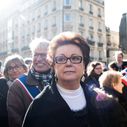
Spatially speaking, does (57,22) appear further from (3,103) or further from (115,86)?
(3,103)

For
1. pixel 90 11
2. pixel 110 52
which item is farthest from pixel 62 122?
pixel 110 52

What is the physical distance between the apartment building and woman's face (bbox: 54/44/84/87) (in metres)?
41.6

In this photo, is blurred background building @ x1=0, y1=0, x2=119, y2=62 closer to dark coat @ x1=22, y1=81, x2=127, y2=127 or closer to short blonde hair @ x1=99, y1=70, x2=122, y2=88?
short blonde hair @ x1=99, y1=70, x2=122, y2=88

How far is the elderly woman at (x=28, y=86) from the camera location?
2820mm

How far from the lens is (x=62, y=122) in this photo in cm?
206

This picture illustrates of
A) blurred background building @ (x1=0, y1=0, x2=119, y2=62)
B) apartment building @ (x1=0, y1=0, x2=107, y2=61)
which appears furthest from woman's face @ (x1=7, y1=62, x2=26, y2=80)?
blurred background building @ (x1=0, y1=0, x2=119, y2=62)

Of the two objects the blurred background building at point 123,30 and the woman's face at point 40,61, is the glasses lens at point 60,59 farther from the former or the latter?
the blurred background building at point 123,30

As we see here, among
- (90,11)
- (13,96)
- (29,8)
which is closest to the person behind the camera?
(13,96)

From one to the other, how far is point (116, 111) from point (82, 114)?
249mm

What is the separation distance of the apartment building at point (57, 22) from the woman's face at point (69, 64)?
4156 centimetres

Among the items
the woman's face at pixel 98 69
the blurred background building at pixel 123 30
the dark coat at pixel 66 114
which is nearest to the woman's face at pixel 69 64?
the dark coat at pixel 66 114

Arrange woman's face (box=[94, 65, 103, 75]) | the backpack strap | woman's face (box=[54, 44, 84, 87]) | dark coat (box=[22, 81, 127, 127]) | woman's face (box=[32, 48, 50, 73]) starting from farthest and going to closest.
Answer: woman's face (box=[94, 65, 103, 75]), woman's face (box=[32, 48, 50, 73]), the backpack strap, woman's face (box=[54, 44, 84, 87]), dark coat (box=[22, 81, 127, 127])

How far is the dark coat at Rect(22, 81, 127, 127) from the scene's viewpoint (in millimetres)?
2068

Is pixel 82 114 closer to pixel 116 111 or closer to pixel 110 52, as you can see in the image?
pixel 116 111
